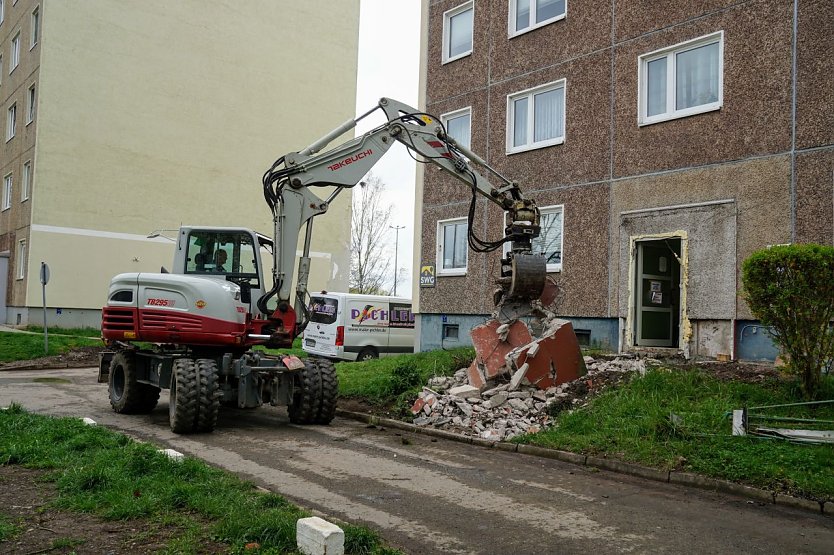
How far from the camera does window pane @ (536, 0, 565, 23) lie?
53.8 feet

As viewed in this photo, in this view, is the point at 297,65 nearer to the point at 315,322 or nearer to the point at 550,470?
the point at 315,322

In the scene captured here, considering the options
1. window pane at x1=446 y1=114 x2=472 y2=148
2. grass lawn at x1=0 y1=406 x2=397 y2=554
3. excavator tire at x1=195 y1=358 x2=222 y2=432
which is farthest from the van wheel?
grass lawn at x1=0 y1=406 x2=397 y2=554

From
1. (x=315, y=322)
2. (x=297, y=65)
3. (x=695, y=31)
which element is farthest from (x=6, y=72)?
(x=695, y=31)

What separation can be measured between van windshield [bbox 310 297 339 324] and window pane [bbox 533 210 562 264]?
6.67 metres

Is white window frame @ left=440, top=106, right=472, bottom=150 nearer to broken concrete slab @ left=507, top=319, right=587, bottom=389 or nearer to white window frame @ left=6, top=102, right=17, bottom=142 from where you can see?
broken concrete slab @ left=507, top=319, right=587, bottom=389

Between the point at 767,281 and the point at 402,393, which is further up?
the point at 767,281

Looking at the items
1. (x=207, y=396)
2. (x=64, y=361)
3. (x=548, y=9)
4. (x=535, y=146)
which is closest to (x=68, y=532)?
(x=207, y=396)

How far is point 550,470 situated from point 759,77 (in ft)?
26.4

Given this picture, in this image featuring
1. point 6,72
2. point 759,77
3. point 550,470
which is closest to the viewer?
point 550,470

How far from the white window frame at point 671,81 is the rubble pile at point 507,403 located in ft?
15.9

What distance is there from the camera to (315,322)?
21.2 metres

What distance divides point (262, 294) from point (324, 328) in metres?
9.04

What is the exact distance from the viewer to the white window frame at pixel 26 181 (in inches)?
1116

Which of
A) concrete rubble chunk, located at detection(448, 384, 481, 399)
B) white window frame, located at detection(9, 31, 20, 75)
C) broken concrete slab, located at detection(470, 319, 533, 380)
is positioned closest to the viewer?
concrete rubble chunk, located at detection(448, 384, 481, 399)
